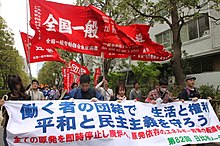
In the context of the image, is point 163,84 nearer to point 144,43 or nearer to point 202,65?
point 144,43

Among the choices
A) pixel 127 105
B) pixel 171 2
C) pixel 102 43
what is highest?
pixel 171 2

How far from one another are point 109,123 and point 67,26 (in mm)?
3044

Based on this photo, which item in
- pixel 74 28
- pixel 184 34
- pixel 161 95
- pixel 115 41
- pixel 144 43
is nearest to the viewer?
pixel 161 95

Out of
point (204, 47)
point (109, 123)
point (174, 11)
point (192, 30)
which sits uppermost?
point (192, 30)

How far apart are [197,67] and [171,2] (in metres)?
10.3

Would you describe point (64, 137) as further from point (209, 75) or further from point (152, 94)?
point (209, 75)

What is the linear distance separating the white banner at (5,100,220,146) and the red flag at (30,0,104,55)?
2.28 metres

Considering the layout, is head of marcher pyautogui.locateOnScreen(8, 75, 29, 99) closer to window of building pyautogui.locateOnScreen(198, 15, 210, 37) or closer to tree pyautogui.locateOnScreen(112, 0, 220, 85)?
tree pyautogui.locateOnScreen(112, 0, 220, 85)

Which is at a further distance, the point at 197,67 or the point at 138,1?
the point at 197,67

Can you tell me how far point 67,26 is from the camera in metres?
7.00

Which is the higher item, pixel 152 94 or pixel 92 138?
pixel 152 94

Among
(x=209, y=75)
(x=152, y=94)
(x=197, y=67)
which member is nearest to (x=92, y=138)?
(x=152, y=94)

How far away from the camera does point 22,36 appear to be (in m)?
8.74

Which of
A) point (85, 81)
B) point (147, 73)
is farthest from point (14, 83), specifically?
point (147, 73)
